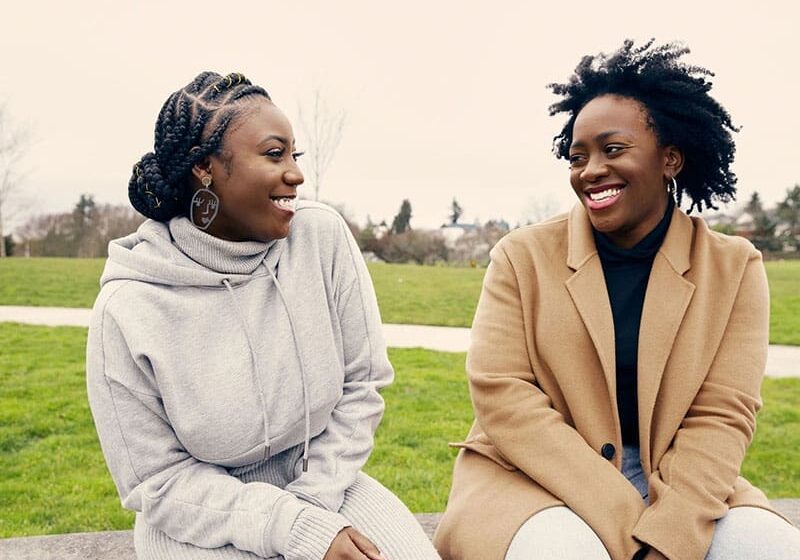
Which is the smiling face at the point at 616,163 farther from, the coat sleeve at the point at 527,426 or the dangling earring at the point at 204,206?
the dangling earring at the point at 204,206

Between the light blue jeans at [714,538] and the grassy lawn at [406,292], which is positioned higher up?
the light blue jeans at [714,538]

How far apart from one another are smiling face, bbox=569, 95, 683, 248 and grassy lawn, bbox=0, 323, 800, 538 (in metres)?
2.17

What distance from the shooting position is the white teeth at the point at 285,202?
2207 mm

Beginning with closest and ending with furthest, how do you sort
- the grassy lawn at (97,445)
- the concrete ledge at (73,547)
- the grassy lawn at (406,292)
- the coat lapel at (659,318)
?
the coat lapel at (659,318), the concrete ledge at (73,547), the grassy lawn at (97,445), the grassy lawn at (406,292)

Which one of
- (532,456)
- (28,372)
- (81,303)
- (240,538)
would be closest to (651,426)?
(532,456)

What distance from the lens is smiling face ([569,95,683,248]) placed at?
7.79 ft

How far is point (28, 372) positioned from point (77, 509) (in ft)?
11.9

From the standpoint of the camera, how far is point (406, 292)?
15359 millimetres

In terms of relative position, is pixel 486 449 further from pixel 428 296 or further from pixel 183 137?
pixel 428 296

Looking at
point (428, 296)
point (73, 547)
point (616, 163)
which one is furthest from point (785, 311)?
point (73, 547)

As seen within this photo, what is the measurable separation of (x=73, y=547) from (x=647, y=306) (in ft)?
7.66

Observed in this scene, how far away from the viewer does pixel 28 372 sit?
726 centimetres

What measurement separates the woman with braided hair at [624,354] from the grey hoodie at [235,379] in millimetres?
414

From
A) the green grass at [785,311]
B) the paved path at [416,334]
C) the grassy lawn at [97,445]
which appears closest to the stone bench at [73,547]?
the grassy lawn at [97,445]
